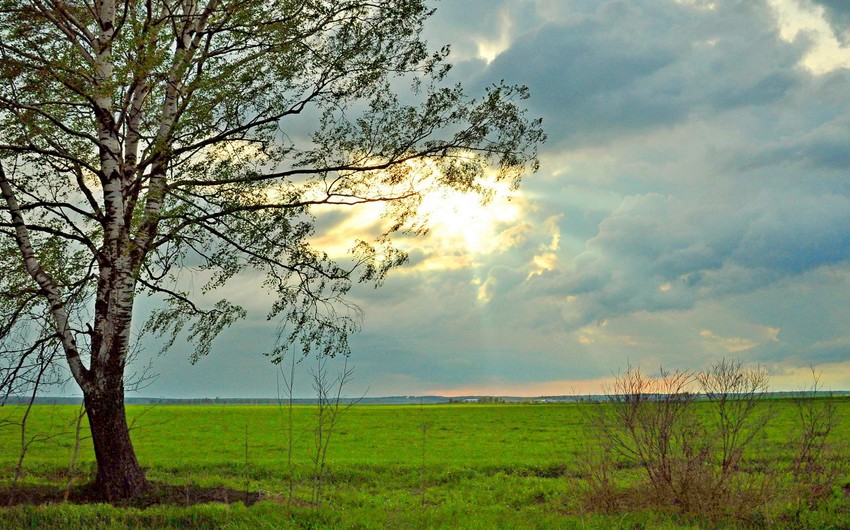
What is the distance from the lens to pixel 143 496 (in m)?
14.6

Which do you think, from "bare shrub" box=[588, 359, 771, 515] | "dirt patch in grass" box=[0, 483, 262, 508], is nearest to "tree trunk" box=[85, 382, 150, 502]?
"dirt patch in grass" box=[0, 483, 262, 508]

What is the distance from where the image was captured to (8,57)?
14.8 metres

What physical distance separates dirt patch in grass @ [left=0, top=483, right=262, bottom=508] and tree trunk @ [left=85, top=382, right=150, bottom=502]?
0.31 meters

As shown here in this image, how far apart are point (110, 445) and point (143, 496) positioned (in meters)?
1.35

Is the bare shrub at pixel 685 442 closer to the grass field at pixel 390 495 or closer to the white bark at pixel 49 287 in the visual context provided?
the grass field at pixel 390 495

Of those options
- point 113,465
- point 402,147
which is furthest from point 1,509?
point 402,147

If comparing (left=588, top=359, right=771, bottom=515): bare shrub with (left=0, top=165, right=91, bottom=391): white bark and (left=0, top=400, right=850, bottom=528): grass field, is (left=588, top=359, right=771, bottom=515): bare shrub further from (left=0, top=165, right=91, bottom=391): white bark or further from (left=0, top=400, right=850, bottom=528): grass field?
(left=0, top=165, right=91, bottom=391): white bark

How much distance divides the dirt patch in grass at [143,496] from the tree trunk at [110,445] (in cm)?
31

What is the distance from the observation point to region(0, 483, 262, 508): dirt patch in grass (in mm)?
14492

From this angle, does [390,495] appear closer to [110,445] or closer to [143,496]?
[143,496]

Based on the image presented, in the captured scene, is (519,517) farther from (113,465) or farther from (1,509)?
(1,509)

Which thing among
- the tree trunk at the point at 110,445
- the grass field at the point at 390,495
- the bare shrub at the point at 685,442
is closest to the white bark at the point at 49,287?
the tree trunk at the point at 110,445

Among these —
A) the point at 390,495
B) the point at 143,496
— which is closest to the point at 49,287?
the point at 143,496

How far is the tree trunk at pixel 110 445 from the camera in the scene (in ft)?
48.2
